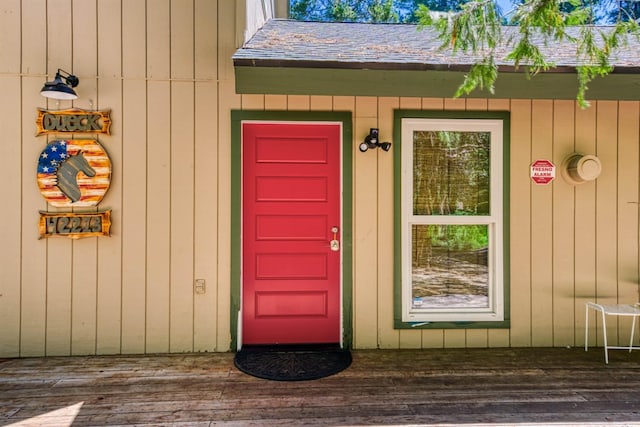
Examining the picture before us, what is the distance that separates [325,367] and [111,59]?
2979 millimetres

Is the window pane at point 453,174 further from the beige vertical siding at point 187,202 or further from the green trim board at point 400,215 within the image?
Answer: the beige vertical siding at point 187,202

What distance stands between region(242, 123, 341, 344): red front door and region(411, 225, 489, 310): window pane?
2.34 ft

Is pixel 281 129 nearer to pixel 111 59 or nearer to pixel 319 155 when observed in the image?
pixel 319 155

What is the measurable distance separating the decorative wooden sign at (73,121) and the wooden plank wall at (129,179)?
0.20 feet

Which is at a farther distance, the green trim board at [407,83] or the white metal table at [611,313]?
the white metal table at [611,313]

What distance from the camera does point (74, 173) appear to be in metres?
3.01

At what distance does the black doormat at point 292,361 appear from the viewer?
2.72 metres

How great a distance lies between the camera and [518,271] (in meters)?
3.26

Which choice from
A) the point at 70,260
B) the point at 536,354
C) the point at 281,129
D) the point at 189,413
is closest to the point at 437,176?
the point at 281,129

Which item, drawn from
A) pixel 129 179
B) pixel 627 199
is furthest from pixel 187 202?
pixel 627 199

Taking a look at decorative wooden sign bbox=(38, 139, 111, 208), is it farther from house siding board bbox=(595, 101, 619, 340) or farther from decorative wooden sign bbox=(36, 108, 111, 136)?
house siding board bbox=(595, 101, 619, 340)

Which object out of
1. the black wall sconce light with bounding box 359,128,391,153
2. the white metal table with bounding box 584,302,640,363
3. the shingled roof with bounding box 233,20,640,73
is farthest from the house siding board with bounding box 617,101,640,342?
the black wall sconce light with bounding box 359,128,391,153

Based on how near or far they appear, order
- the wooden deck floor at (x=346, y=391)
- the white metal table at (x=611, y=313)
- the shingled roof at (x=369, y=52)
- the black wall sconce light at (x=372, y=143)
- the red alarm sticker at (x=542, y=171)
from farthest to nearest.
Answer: the red alarm sticker at (x=542, y=171) → the black wall sconce light at (x=372, y=143) → the white metal table at (x=611, y=313) → the shingled roof at (x=369, y=52) → the wooden deck floor at (x=346, y=391)

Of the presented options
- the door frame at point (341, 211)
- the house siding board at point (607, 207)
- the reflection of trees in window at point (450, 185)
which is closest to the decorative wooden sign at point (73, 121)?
the door frame at point (341, 211)
